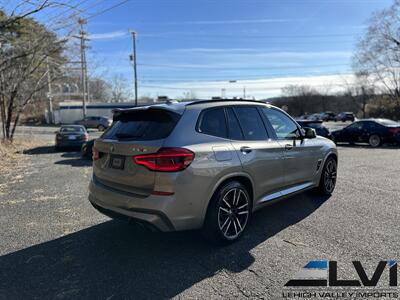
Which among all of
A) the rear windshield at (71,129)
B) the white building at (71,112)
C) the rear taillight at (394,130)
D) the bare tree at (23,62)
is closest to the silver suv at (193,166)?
the bare tree at (23,62)

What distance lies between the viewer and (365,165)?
10.2 meters

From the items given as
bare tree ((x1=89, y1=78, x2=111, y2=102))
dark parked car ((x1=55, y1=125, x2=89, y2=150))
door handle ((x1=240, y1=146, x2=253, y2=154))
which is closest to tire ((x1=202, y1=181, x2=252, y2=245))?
door handle ((x1=240, y1=146, x2=253, y2=154))

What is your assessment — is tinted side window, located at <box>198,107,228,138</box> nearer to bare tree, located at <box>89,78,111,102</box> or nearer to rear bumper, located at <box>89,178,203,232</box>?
rear bumper, located at <box>89,178,203,232</box>

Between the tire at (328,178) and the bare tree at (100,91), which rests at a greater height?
the bare tree at (100,91)

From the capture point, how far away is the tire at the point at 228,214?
378 cm

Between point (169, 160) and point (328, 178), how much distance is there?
162 inches

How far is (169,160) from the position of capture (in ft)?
11.1

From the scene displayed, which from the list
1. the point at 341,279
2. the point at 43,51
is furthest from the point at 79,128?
the point at 341,279

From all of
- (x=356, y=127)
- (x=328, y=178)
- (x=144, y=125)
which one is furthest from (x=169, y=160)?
(x=356, y=127)

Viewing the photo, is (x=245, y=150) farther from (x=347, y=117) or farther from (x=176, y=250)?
(x=347, y=117)

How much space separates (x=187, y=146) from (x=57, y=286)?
6.31 feet

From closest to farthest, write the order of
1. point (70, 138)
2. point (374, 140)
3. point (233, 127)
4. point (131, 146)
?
point (131, 146), point (233, 127), point (70, 138), point (374, 140)

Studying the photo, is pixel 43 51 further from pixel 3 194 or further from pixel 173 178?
pixel 173 178

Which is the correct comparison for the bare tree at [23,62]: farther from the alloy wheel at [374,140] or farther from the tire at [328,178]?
the alloy wheel at [374,140]
